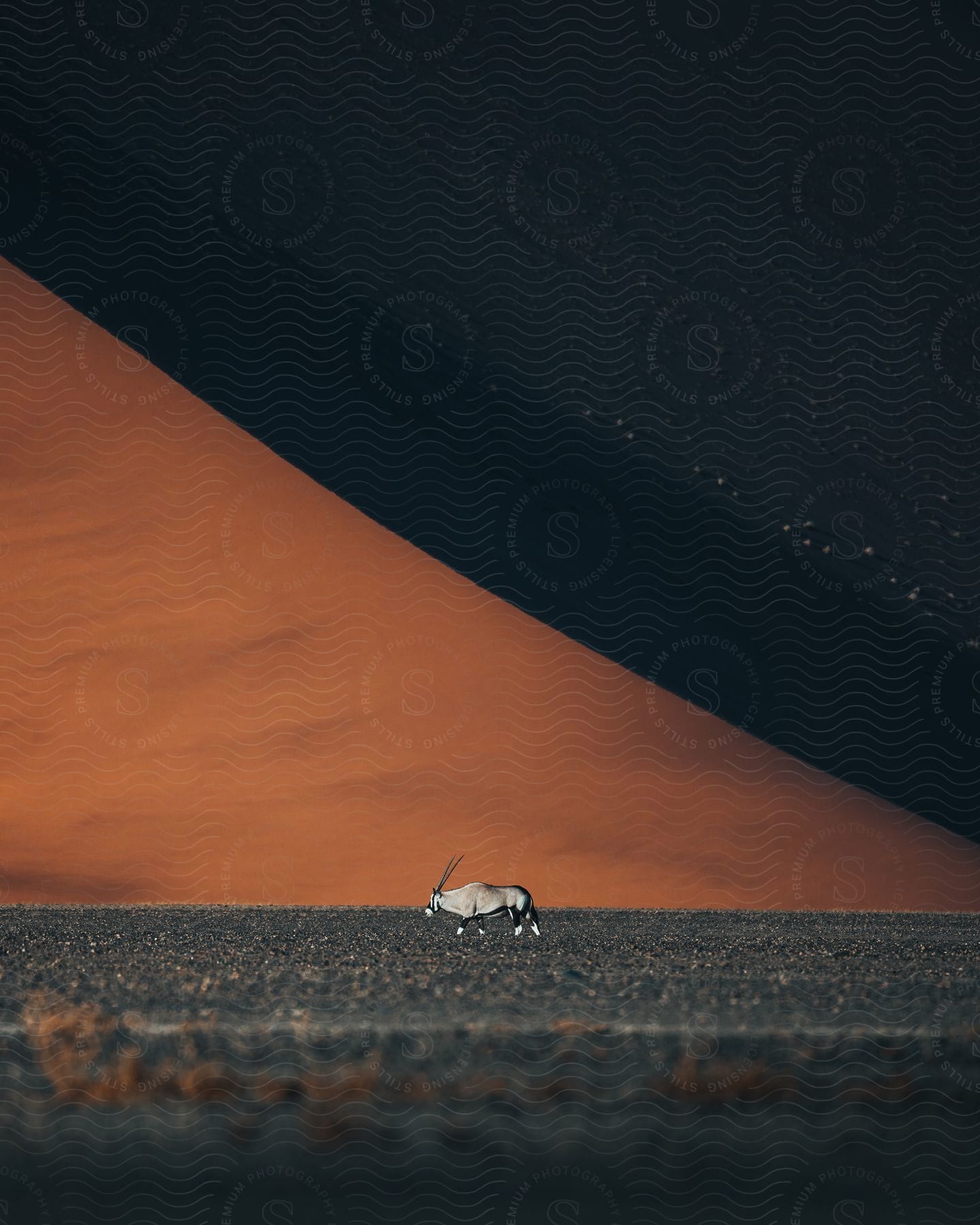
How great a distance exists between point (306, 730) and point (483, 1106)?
6.67 feet

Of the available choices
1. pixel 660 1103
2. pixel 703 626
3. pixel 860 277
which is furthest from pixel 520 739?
pixel 860 277

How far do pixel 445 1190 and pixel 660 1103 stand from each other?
47 centimetres

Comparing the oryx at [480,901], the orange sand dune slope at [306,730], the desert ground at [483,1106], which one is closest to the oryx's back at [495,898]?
the oryx at [480,901]

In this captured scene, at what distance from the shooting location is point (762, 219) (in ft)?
14.5

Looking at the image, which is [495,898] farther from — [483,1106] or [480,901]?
[483,1106]

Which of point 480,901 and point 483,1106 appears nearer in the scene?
point 483,1106

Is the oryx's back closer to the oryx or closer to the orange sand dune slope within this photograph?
the oryx

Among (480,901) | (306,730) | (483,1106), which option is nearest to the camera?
(483,1106)

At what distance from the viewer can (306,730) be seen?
12.6ft

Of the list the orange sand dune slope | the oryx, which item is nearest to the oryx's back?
the oryx

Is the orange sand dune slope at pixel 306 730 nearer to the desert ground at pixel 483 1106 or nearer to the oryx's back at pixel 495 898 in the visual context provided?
the oryx's back at pixel 495 898

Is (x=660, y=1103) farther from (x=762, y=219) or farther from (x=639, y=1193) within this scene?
(x=762, y=219)

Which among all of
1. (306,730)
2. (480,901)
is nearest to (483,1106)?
(480,901)

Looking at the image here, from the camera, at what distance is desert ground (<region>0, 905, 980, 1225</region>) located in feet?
6.48
